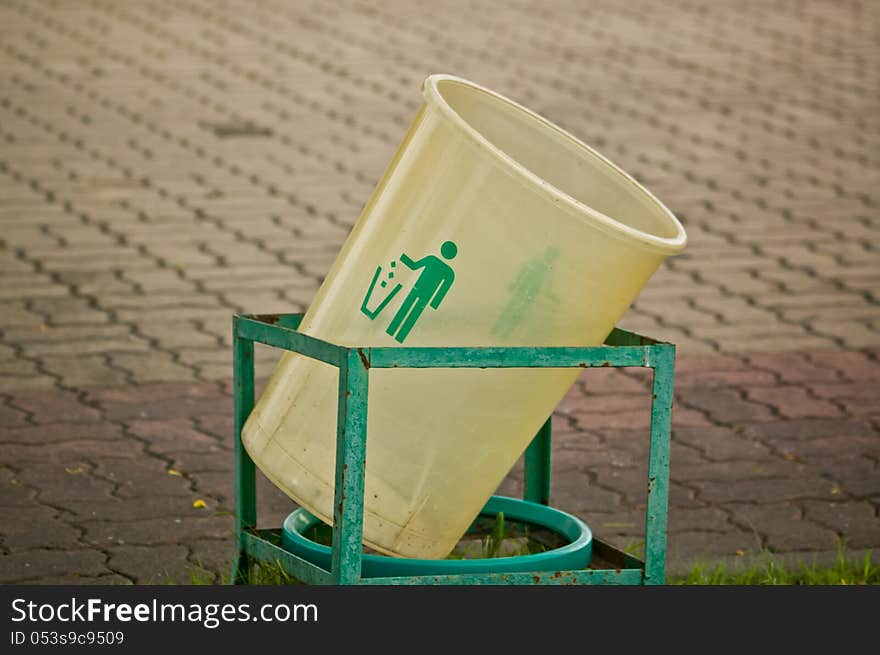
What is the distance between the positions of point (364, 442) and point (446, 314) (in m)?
0.29

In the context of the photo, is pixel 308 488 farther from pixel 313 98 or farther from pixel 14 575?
pixel 313 98

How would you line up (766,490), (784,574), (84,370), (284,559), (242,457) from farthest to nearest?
(84,370) < (766,490) < (784,574) < (242,457) < (284,559)

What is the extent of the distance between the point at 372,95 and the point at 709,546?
5774 millimetres

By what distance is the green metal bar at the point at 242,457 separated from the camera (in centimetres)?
293

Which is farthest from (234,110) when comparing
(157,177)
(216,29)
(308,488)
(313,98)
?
(308,488)

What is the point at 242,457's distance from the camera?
2.96 m

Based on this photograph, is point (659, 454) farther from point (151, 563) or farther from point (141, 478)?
point (141, 478)

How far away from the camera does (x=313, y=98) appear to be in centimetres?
890

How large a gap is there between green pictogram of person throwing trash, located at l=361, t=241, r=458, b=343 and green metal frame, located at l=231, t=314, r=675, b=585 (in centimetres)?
15

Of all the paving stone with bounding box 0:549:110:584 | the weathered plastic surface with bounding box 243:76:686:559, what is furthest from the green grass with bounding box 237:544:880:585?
the paving stone with bounding box 0:549:110:584

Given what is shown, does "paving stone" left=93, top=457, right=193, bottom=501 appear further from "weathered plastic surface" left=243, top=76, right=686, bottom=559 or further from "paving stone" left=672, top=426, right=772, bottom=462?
"paving stone" left=672, top=426, right=772, bottom=462

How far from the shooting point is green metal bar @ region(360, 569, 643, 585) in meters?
2.61

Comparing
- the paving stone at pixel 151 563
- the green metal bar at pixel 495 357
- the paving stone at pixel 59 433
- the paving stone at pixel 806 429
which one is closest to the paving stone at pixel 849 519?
the paving stone at pixel 806 429

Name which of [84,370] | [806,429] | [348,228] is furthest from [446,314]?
[348,228]
